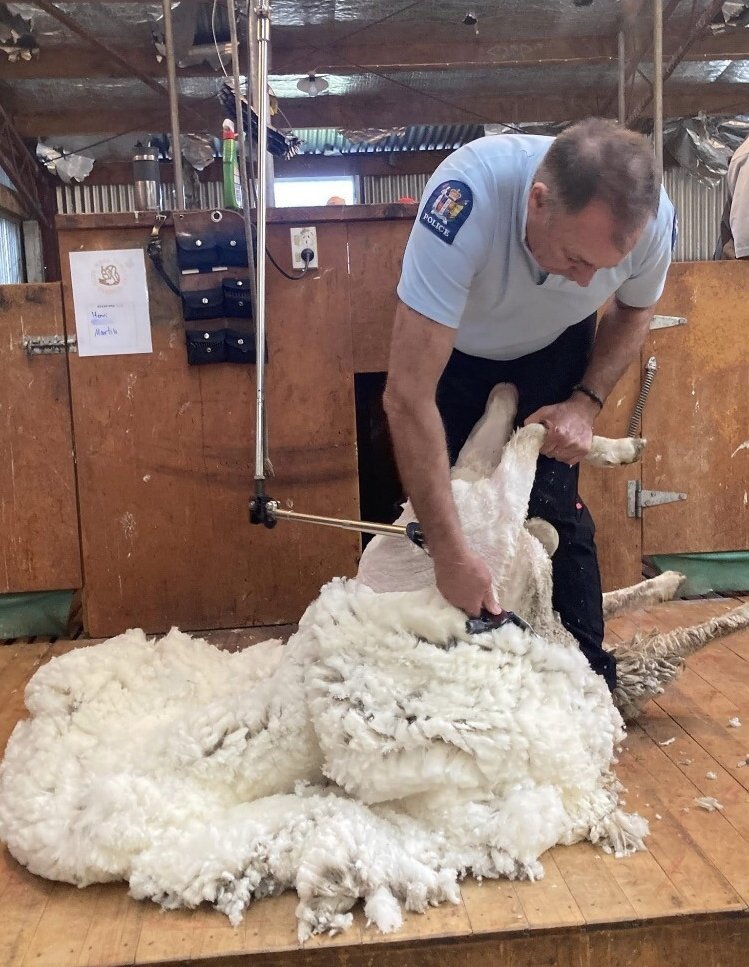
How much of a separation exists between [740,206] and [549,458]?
171 cm

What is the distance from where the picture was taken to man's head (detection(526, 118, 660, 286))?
131 cm

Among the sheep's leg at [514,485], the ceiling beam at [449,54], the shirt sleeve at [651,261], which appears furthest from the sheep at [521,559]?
the ceiling beam at [449,54]

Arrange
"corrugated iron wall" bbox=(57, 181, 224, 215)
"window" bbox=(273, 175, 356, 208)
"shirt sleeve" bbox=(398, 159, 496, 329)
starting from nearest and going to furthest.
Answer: "shirt sleeve" bbox=(398, 159, 496, 329), "corrugated iron wall" bbox=(57, 181, 224, 215), "window" bbox=(273, 175, 356, 208)

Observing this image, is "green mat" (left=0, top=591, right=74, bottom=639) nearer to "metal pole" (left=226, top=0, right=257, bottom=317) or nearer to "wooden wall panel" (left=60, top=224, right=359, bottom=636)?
"wooden wall panel" (left=60, top=224, right=359, bottom=636)

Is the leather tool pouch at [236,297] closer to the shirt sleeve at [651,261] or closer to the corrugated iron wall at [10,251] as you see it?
the shirt sleeve at [651,261]

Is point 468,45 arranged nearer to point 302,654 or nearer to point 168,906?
point 302,654

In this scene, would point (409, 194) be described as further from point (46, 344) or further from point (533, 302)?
point (533, 302)

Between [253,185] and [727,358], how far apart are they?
172 centimetres

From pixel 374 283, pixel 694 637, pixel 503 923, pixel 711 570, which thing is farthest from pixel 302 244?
pixel 503 923

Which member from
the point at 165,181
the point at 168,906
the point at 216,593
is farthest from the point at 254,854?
the point at 165,181

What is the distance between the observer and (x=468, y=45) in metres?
4.84

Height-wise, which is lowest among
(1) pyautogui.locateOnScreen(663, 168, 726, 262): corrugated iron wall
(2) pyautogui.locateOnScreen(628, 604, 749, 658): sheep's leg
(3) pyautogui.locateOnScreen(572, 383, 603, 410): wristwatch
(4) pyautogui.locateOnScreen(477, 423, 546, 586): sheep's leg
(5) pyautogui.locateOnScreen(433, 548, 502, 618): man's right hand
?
(2) pyautogui.locateOnScreen(628, 604, 749, 658): sheep's leg

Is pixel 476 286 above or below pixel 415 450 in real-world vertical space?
above

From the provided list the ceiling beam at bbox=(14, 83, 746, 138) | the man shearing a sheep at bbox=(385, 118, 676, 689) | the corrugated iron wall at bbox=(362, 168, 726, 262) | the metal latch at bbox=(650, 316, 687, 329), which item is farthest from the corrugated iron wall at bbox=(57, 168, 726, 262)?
the man shearing a sheep at bbox=(385, 118, 676, 689)
